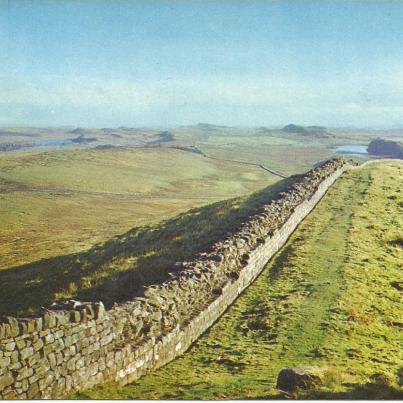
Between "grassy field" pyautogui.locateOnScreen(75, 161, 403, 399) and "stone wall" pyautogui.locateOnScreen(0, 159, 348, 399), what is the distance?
377mm

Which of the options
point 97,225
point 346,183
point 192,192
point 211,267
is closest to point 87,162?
point 192,192

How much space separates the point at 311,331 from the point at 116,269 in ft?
33.4

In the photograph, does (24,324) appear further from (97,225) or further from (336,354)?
(97,225)

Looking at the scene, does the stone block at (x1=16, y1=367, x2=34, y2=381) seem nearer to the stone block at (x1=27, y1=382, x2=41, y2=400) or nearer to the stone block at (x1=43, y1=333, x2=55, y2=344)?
the stone block at (x1=27, y1=382, x2=41, y2=400)

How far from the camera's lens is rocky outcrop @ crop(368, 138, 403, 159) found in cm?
15388

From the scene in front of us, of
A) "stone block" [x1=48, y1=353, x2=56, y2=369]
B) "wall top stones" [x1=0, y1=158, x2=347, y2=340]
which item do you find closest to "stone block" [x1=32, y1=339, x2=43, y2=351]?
"wall top stones" [x1=0, y1=158, x2=347, y2=340]

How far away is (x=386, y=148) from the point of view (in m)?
161

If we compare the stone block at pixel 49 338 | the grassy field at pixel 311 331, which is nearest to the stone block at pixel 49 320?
the stone block at pixel 49 338

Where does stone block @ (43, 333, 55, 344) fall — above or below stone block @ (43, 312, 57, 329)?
below

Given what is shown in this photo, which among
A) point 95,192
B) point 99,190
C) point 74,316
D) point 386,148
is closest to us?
point 74,316

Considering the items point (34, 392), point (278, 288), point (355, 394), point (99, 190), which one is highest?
point (34, 392)

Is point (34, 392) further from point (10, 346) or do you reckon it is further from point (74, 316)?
point (74, 316)

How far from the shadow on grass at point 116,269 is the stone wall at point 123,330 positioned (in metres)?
1.09

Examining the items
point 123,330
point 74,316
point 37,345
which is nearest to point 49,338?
point 37,345
